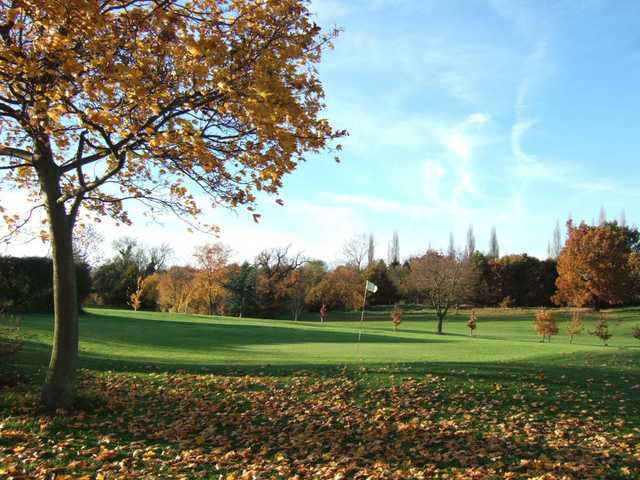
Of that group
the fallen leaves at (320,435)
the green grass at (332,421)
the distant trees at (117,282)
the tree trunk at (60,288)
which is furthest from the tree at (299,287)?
the tree trunk at (60,288)

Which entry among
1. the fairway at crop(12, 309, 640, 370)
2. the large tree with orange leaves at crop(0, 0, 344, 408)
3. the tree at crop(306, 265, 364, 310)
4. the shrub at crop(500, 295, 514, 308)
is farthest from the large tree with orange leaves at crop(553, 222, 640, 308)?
the large tree with orange leaves at crop(0, 0, 344, 408)

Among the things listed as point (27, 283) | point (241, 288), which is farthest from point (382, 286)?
point (27, 283)

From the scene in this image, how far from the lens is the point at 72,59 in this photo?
6105 mm

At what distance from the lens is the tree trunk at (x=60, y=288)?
26.1 ft

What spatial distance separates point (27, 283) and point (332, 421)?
28262 millimetres

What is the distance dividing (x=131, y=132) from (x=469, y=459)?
5709 mm

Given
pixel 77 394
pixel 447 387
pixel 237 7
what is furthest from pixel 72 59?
pixel 447 387

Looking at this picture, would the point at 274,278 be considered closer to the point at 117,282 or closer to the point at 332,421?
the point at 117,282

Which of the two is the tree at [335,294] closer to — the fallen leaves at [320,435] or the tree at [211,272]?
the tree at [211,272]

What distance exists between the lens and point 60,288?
26.1 feet

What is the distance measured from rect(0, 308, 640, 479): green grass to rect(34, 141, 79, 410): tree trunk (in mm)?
346

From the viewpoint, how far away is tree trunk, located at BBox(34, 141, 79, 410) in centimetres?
796

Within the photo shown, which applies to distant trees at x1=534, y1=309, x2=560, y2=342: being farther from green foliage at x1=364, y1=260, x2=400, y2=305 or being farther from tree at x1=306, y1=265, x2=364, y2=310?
green foliage at x1=364, y1=260, x2=400, y2=305

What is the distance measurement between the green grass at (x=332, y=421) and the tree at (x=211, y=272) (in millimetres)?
40366
